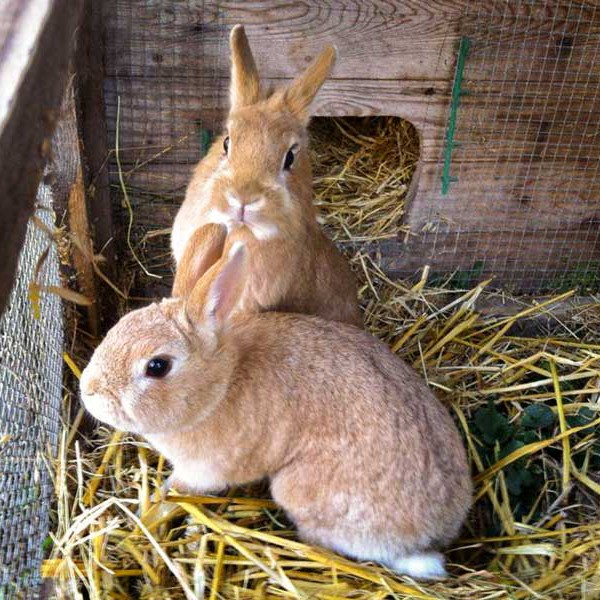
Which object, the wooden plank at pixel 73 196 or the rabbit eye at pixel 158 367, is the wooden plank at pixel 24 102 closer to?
the rabbit eye at pixel 158 367

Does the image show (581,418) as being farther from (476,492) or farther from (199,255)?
(199,255)

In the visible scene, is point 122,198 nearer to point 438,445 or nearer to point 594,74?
point 438,445

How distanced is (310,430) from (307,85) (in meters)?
1.58

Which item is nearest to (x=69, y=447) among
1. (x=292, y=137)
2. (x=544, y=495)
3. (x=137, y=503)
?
(x=137, y=503)

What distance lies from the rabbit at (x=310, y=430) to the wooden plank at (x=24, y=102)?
51.9 inches

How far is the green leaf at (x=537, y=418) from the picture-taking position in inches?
142

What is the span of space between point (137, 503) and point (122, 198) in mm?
1967

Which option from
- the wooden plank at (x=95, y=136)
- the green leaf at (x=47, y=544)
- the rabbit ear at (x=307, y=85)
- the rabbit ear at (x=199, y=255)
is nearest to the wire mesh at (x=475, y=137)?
the wooden plank at (x=95, y=136)

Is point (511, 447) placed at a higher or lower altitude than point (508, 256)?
lower

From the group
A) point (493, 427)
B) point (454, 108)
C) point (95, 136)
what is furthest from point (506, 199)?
point (95, 136)

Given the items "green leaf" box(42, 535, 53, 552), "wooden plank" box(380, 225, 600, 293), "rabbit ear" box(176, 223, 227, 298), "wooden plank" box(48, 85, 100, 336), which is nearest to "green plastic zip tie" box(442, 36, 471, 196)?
"wooden plank" box(380, 225, 600, 293)

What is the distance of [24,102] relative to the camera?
1227 millimetres

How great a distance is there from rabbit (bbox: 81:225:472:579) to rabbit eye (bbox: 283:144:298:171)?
1.48 ft

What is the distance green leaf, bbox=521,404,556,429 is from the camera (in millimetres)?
3613
